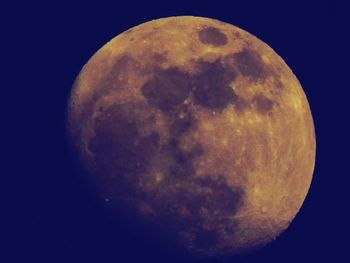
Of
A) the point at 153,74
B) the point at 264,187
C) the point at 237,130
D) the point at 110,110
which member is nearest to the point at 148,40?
the point at 153,74

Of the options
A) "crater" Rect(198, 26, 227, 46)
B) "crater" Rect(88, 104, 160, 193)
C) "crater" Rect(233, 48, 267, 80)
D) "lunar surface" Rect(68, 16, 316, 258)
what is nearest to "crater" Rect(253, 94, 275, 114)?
"lunar surface" Rect(68, 16, 316, 258)

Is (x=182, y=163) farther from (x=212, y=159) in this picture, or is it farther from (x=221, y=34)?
(x=221, y=34)

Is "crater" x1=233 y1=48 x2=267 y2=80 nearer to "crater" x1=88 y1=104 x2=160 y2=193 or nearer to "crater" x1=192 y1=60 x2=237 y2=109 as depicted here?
"crater" x1=192 y1=60 x2=237 y2=109

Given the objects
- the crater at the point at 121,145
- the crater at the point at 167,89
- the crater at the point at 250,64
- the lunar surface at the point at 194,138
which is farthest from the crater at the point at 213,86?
the crater at the point at 121,145

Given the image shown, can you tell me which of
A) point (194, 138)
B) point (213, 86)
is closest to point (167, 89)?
point (213, 86)

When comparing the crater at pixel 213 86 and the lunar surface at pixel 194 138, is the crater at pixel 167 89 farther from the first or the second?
the crater at pixel 213 86
